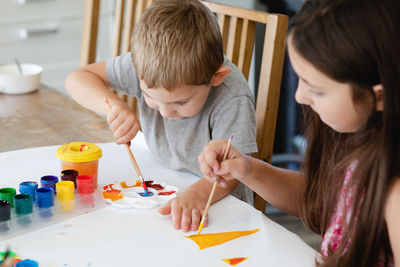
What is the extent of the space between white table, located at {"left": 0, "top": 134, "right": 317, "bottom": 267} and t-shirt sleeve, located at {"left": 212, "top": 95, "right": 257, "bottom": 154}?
0.48 feet

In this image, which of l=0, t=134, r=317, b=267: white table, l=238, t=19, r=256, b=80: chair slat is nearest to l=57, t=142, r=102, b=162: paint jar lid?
l=0, t=134, r=317, b=267: white table

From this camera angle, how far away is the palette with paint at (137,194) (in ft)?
3.07

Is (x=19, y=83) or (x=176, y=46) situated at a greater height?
(x=176, y=46)

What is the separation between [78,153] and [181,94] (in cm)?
23

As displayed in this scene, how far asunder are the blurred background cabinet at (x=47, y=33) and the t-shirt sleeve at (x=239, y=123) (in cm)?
221

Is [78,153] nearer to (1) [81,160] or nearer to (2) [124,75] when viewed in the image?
(1) [81,160]

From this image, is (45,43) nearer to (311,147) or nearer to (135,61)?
(135,61)

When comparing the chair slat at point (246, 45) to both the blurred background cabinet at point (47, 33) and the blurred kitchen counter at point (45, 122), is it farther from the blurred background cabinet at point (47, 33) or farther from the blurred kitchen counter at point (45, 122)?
the blurred background cabinet at point (47, 33)

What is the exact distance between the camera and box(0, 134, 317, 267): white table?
77 centimetres

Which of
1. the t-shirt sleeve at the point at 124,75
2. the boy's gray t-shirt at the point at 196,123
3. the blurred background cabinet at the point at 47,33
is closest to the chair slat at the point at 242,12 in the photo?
the boy's gray t-shirt at the point at 196,123

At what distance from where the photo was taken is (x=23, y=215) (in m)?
0.88

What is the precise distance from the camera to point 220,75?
1.07 meters

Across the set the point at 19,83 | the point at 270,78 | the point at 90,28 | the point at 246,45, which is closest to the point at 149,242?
the point at 270,78

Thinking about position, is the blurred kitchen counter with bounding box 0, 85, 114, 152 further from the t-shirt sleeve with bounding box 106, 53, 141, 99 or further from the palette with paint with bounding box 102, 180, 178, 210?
the palette with paint with bounding box 102, 180, 178, 210
